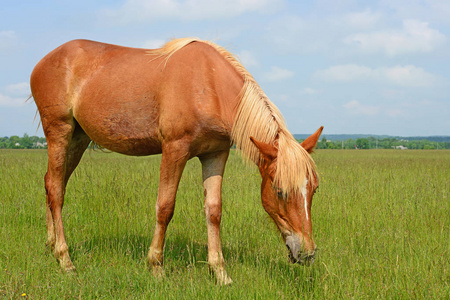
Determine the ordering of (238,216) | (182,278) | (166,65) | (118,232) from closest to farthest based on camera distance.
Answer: (182,278)
(166,65)
(118,232)
(238,216)

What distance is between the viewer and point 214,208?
3807 millimetres

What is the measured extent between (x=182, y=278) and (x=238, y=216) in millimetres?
1973

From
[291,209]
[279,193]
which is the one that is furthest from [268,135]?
[291,209]

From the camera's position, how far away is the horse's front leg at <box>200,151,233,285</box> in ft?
11.9

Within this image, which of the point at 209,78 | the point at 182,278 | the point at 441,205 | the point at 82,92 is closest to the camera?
the point at 182,278

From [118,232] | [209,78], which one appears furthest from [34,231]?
[209,78]

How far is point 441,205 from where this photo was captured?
5941 mm

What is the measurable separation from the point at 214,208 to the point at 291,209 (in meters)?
1.01

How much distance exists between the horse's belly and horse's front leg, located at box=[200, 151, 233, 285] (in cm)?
64

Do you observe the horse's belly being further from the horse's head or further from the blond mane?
the horse's head

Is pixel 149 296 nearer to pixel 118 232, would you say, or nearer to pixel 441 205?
pixel 118 232

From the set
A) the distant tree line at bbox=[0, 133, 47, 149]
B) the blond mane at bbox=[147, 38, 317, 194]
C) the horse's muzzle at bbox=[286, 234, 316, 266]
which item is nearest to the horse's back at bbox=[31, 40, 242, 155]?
the blond mane at bbox=[147, 38, 317, 194]

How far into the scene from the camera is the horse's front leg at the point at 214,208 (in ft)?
11.9

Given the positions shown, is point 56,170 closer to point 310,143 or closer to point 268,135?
point 268,135
